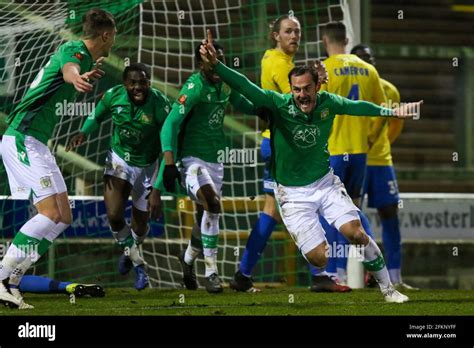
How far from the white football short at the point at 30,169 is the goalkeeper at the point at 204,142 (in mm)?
1027

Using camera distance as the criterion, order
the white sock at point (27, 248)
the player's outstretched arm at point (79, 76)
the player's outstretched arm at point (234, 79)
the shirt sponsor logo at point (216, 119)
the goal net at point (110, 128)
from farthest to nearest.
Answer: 1. the goal net at point (110, 128)
2. the shirt sponsor logo at point (216, 119)
3. the white sock at point (27, 248)
4. the player's outstretched arm at point (234, 79)
5. the player's outstretched arm at point (79, 76)

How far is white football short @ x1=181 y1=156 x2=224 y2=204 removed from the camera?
8.50m

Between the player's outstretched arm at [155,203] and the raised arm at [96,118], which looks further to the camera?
the raised arm at [96,118]

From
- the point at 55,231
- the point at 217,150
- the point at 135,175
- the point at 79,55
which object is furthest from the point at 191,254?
the point at 79,55

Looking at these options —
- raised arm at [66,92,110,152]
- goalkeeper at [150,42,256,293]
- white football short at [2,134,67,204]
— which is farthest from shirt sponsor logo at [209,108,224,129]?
white football short at [2,134,67,204]

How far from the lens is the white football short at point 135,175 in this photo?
8.83 m

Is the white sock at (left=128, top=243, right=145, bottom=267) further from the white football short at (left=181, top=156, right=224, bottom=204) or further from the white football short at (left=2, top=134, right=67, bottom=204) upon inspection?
the white football short at (left=2, top=134, right=67, bottom=204)

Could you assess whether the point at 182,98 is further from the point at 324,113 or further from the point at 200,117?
the point at 324,113

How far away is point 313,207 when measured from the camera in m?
7.58

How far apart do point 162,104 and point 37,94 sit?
4.52ft

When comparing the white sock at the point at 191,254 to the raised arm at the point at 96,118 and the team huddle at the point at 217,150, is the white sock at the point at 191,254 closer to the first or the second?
the team huddle at the point at 217,150

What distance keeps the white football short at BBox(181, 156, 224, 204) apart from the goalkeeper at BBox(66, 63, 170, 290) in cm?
24

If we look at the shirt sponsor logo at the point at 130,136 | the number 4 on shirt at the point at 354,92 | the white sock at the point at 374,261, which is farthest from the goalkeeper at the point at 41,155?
the number 4 on shirt at the point at 354,92

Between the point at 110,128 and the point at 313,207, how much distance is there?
140 inches
